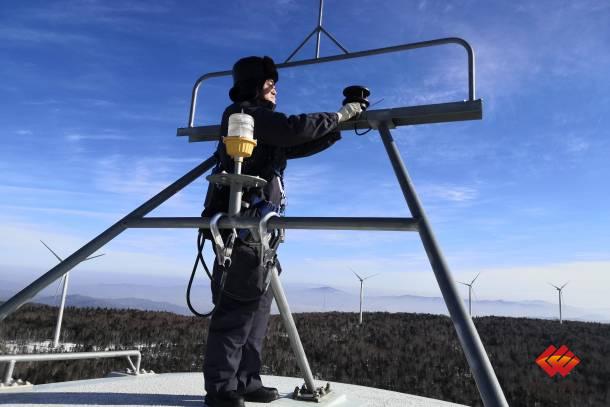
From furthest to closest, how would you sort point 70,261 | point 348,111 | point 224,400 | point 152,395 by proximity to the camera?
point 152,395 → point 224,400 → point 348,111 → point 70,261

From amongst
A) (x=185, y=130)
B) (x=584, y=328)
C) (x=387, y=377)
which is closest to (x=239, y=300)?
(x=185, y=130)

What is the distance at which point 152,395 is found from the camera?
312 centimetres

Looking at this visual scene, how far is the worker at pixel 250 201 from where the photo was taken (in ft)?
7.64

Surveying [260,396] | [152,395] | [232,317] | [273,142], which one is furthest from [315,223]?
[152,395]

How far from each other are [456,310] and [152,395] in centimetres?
256

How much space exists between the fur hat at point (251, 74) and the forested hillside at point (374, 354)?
7128 mm

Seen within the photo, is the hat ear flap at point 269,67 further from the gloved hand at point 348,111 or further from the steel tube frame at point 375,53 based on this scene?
the gloved hand at point 348,111

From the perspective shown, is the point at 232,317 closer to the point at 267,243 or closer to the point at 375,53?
the point at 267,243

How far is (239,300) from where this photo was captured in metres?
2.55

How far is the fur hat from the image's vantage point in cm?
275

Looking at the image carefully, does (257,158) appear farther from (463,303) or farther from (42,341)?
(42,341)

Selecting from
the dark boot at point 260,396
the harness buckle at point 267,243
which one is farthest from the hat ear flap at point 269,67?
the dark boot at point 260,396

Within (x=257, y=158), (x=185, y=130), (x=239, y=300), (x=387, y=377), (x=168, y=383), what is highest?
(x=185, y=130)

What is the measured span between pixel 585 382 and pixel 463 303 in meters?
13.1
